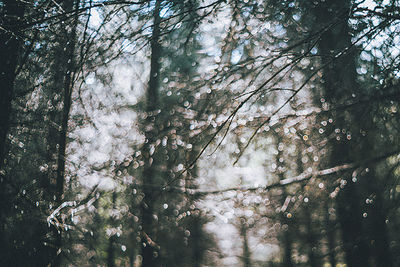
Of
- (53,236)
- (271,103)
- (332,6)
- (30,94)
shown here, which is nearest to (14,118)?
(30,94)

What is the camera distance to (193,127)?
2391 millimetres

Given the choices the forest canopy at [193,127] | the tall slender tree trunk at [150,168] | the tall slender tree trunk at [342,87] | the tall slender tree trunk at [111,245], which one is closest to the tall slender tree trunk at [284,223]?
the forest canopy at [193,127]

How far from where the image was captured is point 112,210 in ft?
12.4

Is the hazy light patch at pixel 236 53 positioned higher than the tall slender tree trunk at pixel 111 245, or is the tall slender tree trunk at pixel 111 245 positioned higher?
the hazy light patch at pixel 236 53

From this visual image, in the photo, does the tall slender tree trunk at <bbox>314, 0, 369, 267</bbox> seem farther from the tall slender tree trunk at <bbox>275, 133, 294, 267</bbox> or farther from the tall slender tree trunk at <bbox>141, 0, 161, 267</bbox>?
the tall slender tree trunk at <bbox>141, 0, 161, 267</bbox>

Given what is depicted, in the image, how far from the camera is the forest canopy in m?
2.43

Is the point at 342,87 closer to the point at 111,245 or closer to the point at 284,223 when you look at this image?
the point at 284,223

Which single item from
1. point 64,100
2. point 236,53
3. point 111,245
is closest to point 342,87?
point 236,53

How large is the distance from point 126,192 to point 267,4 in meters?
2.83

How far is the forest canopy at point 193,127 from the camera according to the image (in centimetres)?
243

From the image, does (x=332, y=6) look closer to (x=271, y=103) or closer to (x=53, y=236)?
(x=271, y=103)

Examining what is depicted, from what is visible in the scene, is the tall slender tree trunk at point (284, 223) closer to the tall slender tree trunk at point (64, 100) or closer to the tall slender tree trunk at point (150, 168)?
the tall slender tree trunk at point (150, 168)

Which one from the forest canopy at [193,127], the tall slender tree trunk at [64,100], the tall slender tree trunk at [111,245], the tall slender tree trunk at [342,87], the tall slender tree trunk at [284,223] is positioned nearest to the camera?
the forest canopy at [193,127]

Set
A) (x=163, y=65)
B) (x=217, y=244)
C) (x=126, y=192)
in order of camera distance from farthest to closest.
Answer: (x=217, y=244), (x=163, y=65), (x=126, y=192)
